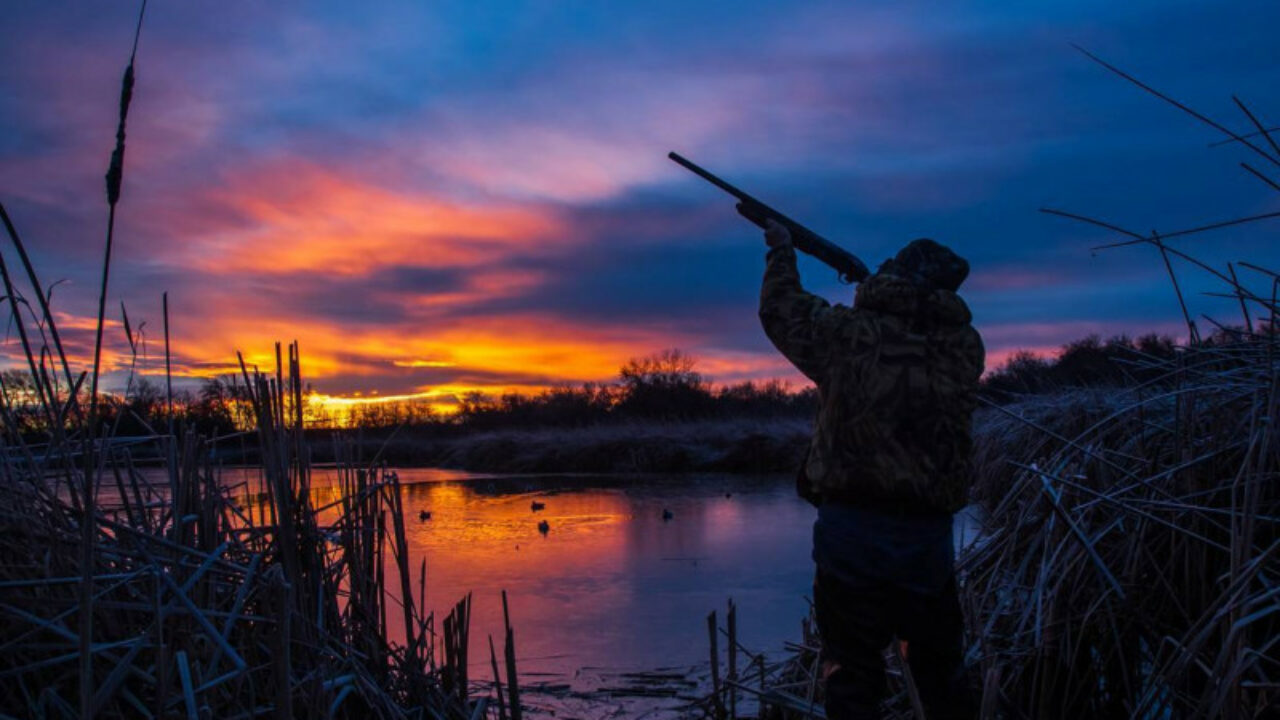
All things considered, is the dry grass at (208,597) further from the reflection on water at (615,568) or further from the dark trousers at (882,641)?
the dark trousers at (882,641)

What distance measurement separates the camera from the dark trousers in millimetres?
2619

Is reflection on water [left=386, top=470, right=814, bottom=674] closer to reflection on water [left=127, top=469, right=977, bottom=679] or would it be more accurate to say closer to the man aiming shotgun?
reflection on water [left=127, top=469, right=977, bottom=679]

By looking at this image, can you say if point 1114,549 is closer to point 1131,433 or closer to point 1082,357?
point 1131,433

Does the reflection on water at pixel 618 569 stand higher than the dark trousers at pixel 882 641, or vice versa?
the dark trousers at pixel 882 641

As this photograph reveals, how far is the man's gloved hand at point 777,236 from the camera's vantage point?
3.05 metres

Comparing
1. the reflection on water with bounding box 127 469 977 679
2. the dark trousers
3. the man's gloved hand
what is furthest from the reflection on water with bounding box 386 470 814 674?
the man's gloved hand

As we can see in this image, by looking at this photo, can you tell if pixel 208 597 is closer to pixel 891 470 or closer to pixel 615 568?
pixel 891 470

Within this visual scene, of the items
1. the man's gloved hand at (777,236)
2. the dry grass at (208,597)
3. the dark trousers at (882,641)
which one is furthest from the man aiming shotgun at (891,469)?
the dry grass at (208,597)

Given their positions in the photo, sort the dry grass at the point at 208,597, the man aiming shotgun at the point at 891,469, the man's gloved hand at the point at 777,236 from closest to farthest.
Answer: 1. the dry grass at the point at 208,597
2. the man aiming shotgun at the point at 891,469
3. the man's gloved hand at the point at 777,236

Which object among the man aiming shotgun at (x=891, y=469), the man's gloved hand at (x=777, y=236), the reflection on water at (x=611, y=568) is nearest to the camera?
the man aiming shotgun at (x=891, y=469)

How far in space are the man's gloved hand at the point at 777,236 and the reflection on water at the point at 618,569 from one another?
2.53m

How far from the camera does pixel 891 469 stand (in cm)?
258

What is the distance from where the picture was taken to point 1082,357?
44.3ft

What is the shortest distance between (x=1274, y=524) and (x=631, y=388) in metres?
25.2
